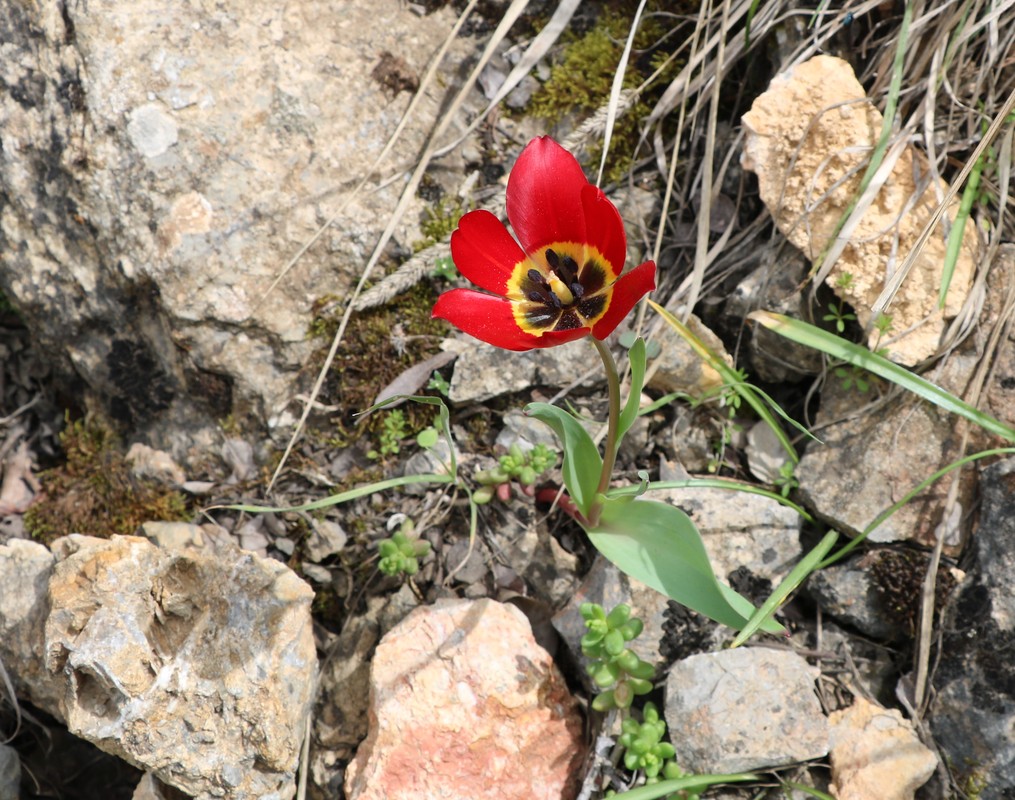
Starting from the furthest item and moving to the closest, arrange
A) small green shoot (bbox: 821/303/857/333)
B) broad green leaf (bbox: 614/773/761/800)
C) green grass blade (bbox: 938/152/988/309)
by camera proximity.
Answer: small green shoot (bbox: 821/303/857/333) < green grass blade (bbox: 938/152/988/309) < broad green leaf (bbox: 614/773/761/800)

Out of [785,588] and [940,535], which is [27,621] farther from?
[940,535]

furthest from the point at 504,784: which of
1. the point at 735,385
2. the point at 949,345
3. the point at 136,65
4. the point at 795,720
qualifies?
the point at 136,65

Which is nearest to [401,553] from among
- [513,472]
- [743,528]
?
[513,472]

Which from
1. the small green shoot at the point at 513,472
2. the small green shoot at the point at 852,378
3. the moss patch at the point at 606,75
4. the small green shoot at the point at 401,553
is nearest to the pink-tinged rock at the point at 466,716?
the small green shoot at the point at 401,553

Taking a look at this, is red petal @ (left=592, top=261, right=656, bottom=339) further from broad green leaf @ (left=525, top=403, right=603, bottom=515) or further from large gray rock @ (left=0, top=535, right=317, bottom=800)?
large gray rock @ (left=0, top=535, right=317, bottom=800)

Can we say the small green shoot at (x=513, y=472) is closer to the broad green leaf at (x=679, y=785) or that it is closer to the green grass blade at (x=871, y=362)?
the green grass blade at (x=871, y=362)

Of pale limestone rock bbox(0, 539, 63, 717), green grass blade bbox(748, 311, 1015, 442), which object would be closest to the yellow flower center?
green grass blade bbox(748, 311, 1015, 442)

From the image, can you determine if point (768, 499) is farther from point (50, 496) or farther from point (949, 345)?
point (50, 496)
